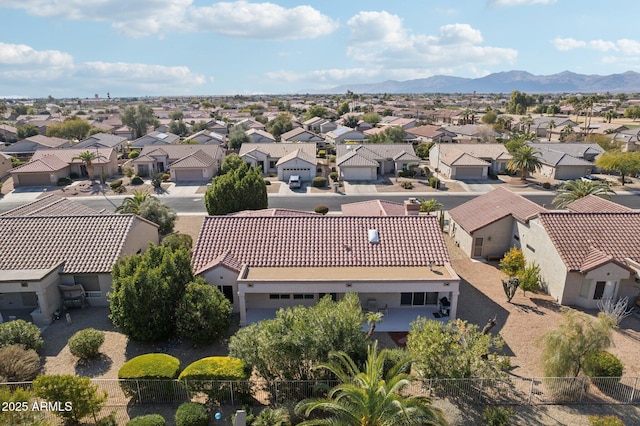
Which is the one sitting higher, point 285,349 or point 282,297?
point 285,349

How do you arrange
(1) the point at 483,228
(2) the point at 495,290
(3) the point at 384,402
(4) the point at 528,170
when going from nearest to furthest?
(3) the point at 384,402 < (2) the point at 495,290 < (1) the point at 483,228 < (4) the point at 528,170

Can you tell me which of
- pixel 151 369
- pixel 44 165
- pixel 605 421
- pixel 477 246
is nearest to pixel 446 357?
pixel 605 421

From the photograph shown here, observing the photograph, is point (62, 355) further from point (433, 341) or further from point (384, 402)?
point (433, 341)

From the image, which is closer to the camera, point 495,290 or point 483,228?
point 495,290

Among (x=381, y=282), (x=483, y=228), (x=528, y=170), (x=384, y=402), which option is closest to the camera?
(x=384, y=402)

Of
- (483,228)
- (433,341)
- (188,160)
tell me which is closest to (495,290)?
(483,228)

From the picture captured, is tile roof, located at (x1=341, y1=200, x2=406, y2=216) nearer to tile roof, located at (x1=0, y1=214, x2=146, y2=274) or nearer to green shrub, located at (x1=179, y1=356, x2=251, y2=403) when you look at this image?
tile roof, located at (x1=0, y1=214, x2=146, y2=274)

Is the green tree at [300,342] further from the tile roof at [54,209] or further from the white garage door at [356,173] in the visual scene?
the white garage door at [356,173]
